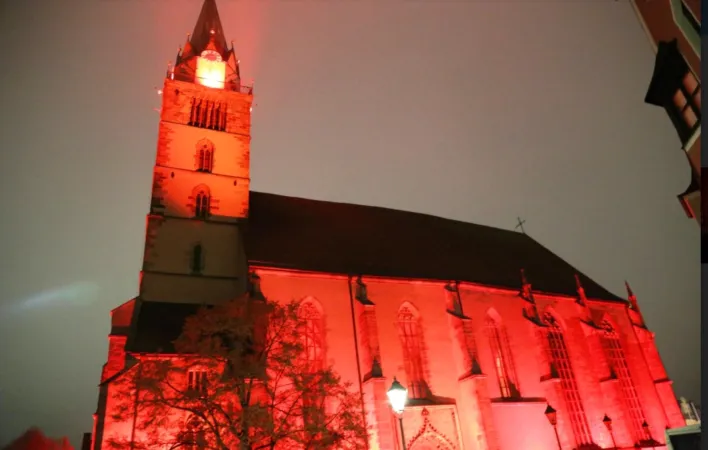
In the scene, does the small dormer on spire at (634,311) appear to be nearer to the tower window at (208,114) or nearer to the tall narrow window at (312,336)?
the tall narrow window at (312,336)

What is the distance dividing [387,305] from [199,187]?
34.0ft

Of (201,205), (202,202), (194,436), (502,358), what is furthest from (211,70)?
(502,358)

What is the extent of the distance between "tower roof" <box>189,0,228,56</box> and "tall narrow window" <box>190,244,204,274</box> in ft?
39.1

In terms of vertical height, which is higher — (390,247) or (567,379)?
(390,247)

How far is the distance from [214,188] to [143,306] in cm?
640

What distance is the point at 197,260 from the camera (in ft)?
70.3

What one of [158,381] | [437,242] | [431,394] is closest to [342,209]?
[437,242]

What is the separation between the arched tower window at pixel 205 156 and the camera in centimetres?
2331

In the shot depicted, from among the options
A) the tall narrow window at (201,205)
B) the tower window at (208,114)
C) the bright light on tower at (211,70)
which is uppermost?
the bright light on tower at (211,70)

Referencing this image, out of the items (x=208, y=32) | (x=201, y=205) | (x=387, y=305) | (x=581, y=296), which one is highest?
(x=208, y=32)

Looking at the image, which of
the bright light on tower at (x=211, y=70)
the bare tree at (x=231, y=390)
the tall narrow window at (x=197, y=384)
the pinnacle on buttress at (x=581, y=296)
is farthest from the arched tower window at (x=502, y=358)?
the bright light on tower at (x=211, y=70)

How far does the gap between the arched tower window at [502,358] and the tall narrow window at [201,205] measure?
13980 mm

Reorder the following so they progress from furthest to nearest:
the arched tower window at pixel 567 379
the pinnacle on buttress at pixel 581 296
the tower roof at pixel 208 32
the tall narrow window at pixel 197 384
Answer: the tower roof at pixel 208 32
the pinnacle on buttress at pixel 581 296
the arched tower window at pixel 567 379
the tall narrow window at pixel 197 384

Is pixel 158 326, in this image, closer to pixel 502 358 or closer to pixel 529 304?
pixel 502 358
